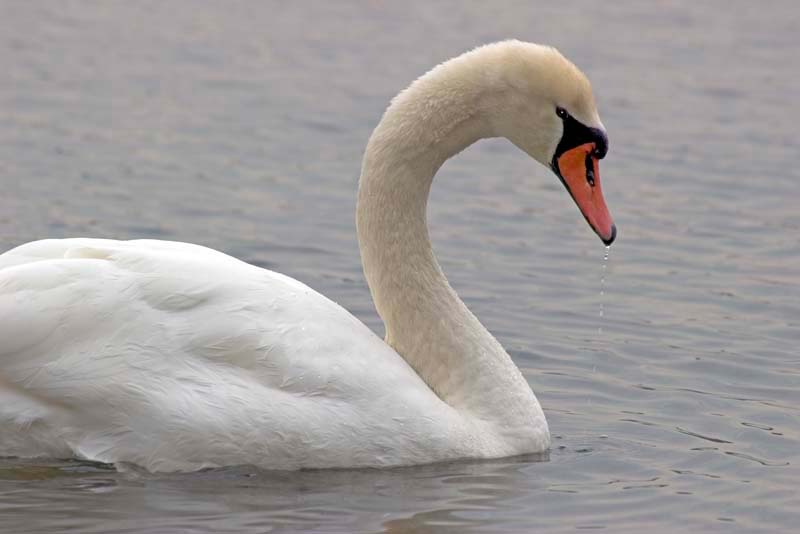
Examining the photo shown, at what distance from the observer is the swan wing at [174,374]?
23.1 ft

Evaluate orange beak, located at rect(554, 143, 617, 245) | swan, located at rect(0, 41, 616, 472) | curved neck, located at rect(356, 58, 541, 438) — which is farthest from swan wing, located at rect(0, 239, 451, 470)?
orange beak, located at rect(554, 143, 617, 245)

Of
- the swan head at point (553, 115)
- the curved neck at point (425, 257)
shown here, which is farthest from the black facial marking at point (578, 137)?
the curved neck at point (425, 257)

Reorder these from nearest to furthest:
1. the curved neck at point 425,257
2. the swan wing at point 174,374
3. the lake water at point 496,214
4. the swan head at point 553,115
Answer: the swan wing at point 174,374 < the lake water at point 496,214 < the swan head at point 553,115 < the curved neck at point 425,257

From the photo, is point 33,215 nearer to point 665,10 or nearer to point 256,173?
point 256,173

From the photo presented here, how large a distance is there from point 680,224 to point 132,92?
17.9ft

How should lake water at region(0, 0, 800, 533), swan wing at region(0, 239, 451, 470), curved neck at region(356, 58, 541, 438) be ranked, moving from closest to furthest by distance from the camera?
swan wing at region(0, 239, 451, 470) < lake water at region(0, 0, 800, 533) < curved neck at region(356, 58, 541, 438)

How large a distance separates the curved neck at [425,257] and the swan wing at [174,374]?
0.61 metres

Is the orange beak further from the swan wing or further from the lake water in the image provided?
the swan wing

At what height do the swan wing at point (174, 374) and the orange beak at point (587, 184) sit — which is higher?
the orange beak at point (587, 184)

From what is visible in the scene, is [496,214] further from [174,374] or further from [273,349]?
[174,374]

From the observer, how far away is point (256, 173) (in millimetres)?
13102

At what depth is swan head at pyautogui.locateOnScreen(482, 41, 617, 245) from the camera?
301 inches

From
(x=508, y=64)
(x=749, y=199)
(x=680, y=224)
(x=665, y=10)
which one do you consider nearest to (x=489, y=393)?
(x=508, y=64)

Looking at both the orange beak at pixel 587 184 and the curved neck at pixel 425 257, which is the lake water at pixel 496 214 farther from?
the orange beak at pixel 587 184
